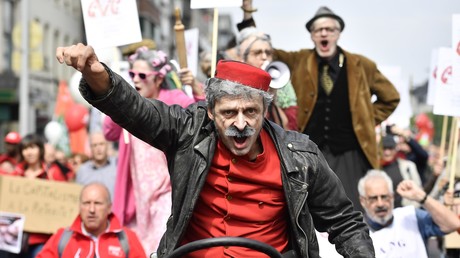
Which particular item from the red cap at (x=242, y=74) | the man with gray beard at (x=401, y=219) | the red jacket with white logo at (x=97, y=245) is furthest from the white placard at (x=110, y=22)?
the red cap at (x=242, y=74)

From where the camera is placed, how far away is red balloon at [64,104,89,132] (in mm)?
23359

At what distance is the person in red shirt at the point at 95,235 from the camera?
8086 millimetres

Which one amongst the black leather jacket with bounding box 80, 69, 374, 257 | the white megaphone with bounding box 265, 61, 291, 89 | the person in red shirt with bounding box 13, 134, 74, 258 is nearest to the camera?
the black leather jacket with bounding box 80, 69, 374, 257

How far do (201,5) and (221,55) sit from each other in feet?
2.97

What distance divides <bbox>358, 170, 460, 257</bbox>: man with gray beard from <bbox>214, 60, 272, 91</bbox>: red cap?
3.27 metres

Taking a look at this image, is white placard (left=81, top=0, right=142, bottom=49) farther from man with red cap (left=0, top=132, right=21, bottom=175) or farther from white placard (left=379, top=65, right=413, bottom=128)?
white placard (left=379, top=65, right=413, bottom=128)

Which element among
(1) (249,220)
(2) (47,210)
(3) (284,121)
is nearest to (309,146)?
(1) (249,220)

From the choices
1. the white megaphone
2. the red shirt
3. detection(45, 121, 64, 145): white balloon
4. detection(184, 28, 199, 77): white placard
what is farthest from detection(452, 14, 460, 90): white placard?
detection(45, 121, 64, 145): white balloon

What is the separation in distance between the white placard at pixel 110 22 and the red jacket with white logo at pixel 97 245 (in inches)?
51.8

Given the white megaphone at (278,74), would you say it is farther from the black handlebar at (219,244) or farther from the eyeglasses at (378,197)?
the black handlebar at (219,244)

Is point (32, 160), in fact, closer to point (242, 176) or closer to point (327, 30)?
point (327, 30)

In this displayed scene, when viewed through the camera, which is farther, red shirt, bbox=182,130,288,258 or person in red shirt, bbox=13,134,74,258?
person in red shirt, bbox=13,134,74,258

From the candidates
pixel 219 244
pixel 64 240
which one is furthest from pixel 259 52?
pixel 219 244

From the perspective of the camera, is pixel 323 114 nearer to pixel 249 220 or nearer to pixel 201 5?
pixel 201 5
